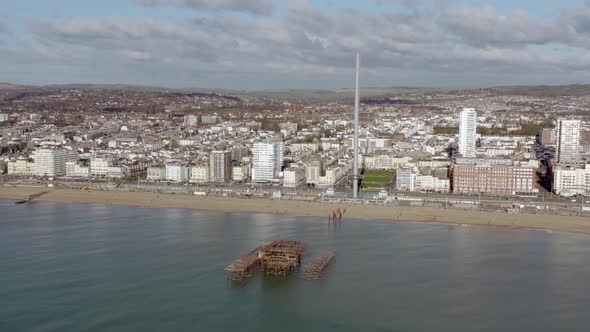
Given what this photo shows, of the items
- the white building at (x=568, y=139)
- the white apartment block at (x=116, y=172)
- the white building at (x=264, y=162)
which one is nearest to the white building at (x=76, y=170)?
the white apartment block at (x=116, y=172)

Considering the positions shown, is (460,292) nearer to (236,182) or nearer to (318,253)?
(318,253)

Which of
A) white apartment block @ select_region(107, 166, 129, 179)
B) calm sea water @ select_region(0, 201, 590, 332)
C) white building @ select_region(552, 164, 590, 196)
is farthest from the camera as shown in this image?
white apartment block @ select_region(107, 166, 129, 179)

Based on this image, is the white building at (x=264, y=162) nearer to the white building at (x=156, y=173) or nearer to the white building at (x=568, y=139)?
the white building at (x=156, y=173)

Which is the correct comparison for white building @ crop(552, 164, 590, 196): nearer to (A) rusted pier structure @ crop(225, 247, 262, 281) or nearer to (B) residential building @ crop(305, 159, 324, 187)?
(B) residential building @ crop(305, 159, 324, 187)

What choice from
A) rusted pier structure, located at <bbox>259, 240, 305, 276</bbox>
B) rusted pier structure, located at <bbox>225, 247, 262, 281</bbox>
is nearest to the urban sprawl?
rusted pier structure, located at <bbox>259, 240, 305, 276</bbox>

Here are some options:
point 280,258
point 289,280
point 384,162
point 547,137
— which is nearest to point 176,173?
point 384,162

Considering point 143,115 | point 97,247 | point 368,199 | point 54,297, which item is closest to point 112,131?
point 143,115

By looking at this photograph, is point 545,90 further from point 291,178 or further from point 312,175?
point 291,178
